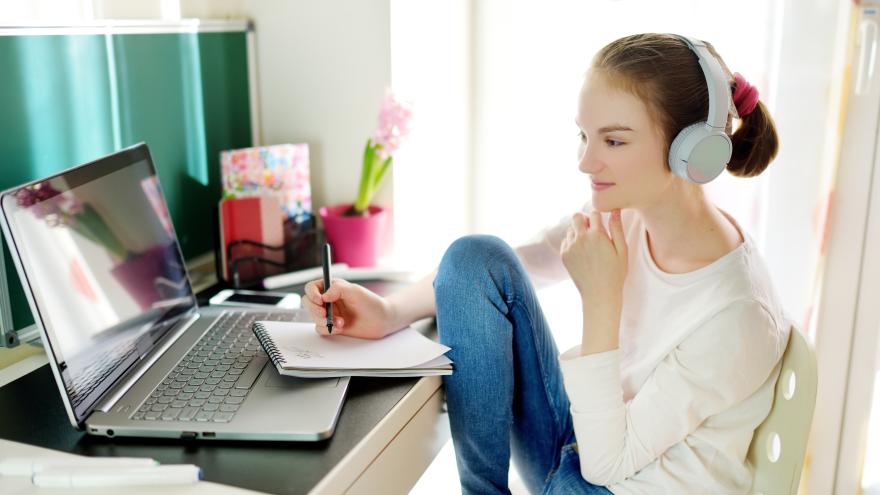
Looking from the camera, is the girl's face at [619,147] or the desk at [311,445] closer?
the desk at [311,445]

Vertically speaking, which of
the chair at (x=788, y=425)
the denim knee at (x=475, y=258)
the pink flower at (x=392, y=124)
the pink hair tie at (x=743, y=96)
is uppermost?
the pink hair tie at (x=743, y=96)

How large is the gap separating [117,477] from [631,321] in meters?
0.73

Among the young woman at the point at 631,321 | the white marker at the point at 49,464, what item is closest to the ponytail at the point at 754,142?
the young woman at the point at 631,321

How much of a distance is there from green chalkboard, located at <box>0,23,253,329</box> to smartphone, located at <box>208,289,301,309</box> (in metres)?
0.17

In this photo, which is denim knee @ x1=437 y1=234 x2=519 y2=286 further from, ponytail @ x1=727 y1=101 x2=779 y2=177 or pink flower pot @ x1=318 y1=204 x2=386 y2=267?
pink flower pot @ x1=318 y1=204 x2=386 y2=267

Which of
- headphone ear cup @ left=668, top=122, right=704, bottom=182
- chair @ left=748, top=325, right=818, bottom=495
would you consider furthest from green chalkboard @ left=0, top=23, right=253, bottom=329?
chair @ left=748, top=325, right=818, bottom=495

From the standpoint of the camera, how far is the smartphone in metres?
1.41

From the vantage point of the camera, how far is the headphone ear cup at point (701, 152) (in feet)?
3.38

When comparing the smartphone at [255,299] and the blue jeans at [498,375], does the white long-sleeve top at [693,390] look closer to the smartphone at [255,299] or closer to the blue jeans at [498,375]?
the blue jeans at [498,375]

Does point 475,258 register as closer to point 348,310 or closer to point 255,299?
point 348,310

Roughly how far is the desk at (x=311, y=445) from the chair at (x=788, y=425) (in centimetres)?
43

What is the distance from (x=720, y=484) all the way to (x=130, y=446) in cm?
72

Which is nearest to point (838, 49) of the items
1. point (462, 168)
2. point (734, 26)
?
point (734, 26)

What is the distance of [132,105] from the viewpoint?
56.1 inches
